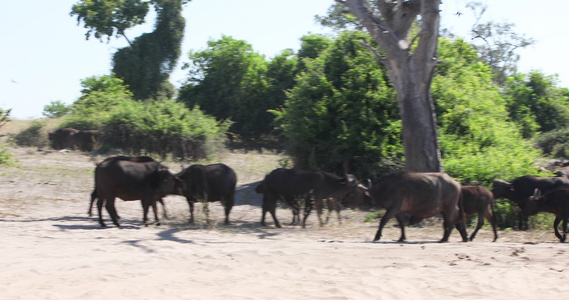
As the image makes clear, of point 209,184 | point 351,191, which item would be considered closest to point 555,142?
point 351,191

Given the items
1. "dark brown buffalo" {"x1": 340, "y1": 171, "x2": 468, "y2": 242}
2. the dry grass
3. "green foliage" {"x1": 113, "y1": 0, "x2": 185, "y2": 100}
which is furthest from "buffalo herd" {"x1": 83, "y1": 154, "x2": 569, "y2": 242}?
"green foliage" {"x1": 113, "y1": 0, "x2": 185, "y2": 100}

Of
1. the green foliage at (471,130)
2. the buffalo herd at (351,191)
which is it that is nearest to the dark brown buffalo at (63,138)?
the buffalo herd at (351,191)

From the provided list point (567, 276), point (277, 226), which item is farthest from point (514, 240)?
point (277, 226)

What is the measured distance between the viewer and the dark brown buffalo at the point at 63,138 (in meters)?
27.0

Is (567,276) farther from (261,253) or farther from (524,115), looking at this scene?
(524,115)

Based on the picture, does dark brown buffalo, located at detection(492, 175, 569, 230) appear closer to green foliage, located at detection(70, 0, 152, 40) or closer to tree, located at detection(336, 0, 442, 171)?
tree, located at detection(336, 0, 442, 171)

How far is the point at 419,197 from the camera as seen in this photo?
11477 mm

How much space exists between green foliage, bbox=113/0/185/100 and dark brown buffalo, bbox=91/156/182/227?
28798mm

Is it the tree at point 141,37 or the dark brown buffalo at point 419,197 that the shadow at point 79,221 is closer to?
the dark brown buffalo at point 419,197

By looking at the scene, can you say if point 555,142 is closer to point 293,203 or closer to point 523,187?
point 523,187

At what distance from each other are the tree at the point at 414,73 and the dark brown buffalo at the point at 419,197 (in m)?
2.98

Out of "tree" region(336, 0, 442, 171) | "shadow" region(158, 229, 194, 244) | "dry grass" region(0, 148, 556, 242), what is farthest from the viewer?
"tree" region(336, 0, 442, 171)

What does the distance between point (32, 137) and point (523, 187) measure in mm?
25625

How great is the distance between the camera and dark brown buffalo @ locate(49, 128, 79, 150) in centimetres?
2703
